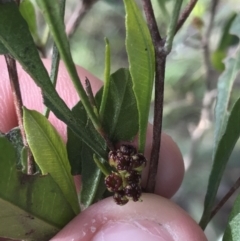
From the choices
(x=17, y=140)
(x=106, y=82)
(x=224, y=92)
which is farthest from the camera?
(x=224, y=92)

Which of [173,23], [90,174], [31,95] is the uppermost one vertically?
[173,23]

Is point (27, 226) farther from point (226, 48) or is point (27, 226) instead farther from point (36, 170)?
point (226, 48)

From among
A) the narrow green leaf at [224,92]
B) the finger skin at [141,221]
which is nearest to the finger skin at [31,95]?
the narrow green leaf at [224,92]

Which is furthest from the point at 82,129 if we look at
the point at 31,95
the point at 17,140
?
the point at 31,95

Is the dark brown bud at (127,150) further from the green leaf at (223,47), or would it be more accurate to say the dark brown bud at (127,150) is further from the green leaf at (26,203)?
the green leaf at (223,47)

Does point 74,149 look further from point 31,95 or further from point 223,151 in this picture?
point 31,95

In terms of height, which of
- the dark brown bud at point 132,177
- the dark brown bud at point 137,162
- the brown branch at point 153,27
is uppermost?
the brown branch at point 153,27

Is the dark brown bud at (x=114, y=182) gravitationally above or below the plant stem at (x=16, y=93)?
below
